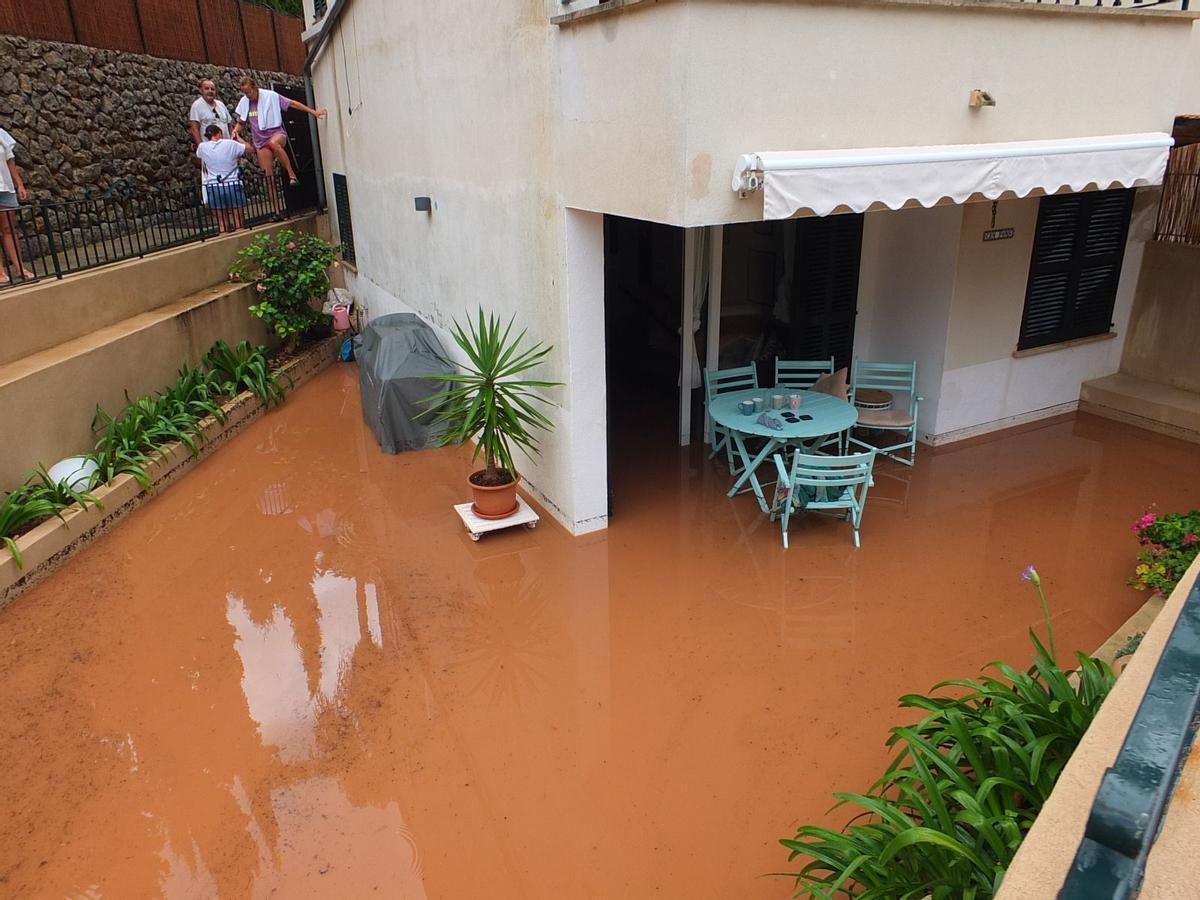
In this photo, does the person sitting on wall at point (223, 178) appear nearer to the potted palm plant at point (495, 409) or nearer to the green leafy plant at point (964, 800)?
the potted palm plant at point (495, 409)

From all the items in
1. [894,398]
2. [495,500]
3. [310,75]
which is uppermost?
[310,75]

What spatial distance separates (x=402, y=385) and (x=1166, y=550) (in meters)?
7.74

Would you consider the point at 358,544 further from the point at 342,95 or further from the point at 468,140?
the point at 342,95

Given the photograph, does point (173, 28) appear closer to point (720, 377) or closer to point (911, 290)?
point (720, 377)

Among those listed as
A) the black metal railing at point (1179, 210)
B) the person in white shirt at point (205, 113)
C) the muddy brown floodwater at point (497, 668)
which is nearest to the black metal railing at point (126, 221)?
the person in white shirt at point (205, 113)

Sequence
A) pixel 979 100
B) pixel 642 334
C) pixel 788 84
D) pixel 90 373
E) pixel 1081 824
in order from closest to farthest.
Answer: pixel 1081 824 → pixel 788 84 → pixel 979 100 → pixel 90 373 → pixel 642 334

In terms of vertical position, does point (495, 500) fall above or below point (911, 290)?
below

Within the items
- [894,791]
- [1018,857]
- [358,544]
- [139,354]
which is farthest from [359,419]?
[1018,857]

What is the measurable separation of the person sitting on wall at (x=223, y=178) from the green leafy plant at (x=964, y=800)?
12.7 m

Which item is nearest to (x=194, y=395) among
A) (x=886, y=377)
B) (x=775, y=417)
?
(x=775, y=417)

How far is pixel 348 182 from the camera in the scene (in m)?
14.8

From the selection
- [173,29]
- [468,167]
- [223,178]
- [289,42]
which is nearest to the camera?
[468,167]

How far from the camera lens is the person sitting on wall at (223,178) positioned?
1280 cm

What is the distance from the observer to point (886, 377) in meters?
9.38
